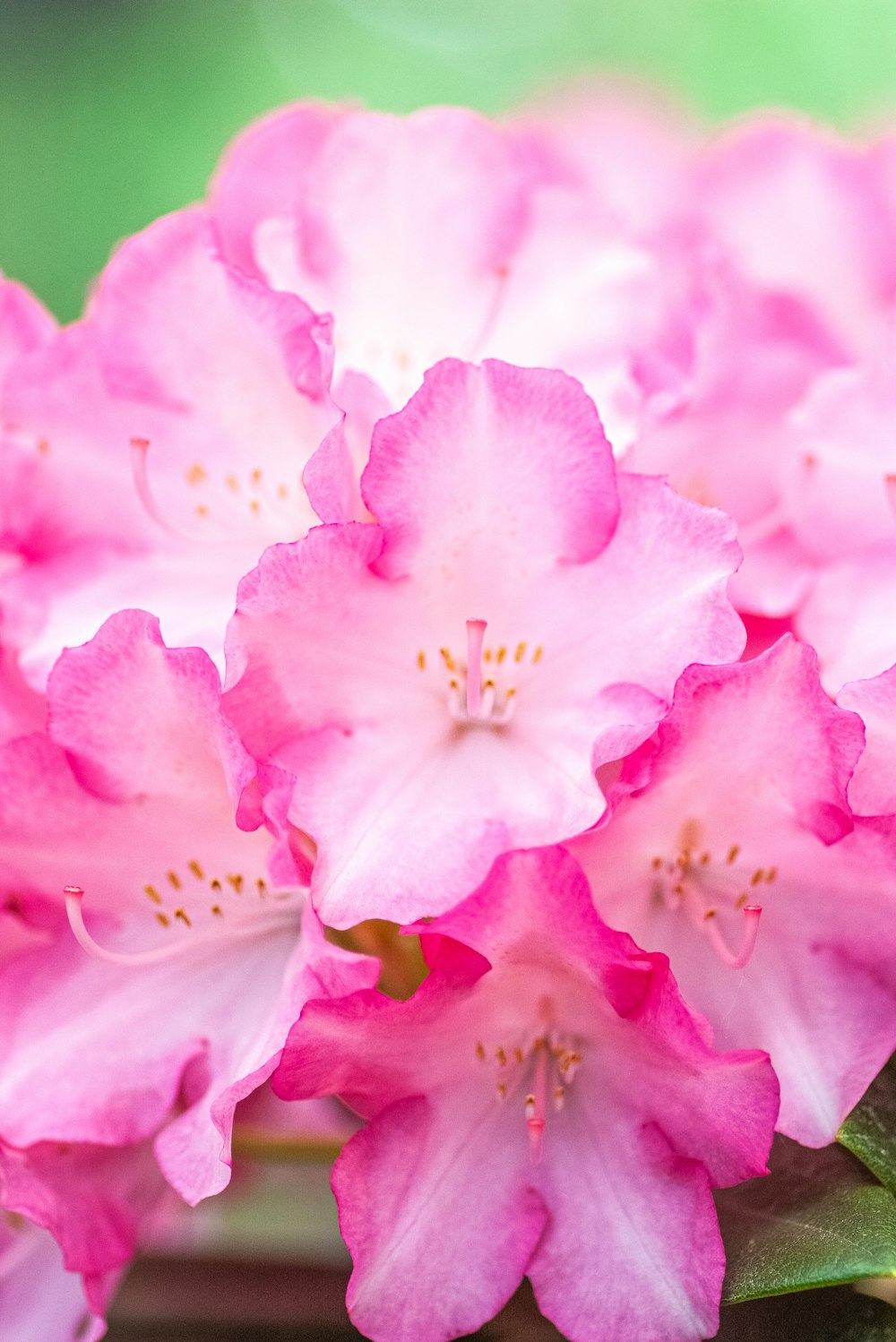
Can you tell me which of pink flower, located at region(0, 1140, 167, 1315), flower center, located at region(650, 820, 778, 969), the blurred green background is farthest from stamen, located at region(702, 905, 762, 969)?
the blurred green background

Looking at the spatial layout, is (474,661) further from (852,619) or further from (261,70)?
(261,70)

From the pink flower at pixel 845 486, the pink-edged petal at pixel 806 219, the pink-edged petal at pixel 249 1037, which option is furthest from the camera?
the pink-edged petal at pixel 806 219

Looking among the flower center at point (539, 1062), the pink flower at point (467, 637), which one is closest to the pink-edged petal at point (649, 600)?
the pink flower at point (467, 637)

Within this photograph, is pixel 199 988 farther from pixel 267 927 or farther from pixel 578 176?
pixel 578 176

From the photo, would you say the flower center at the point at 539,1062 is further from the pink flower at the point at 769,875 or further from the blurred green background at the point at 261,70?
the blurred green background at the point at 261,70

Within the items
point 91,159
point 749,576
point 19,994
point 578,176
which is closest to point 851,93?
point 91,159

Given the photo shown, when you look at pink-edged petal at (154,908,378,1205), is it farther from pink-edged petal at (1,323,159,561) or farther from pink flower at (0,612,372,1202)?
pink-edged petal at (1,323,159,561)
